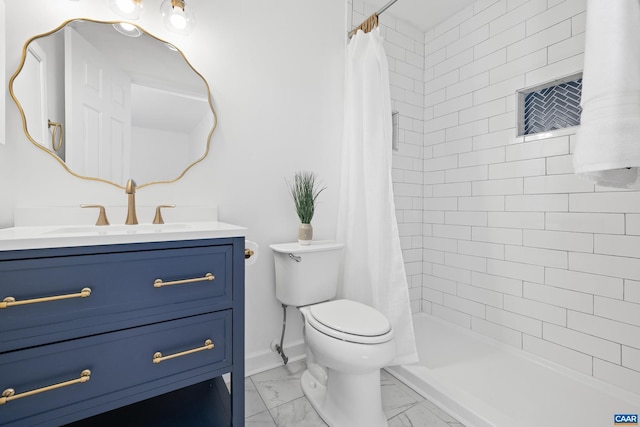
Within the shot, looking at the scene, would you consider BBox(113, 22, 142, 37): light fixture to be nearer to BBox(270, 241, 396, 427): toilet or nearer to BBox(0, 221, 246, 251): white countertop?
BBox(0, 221, 246, 251): white countertop

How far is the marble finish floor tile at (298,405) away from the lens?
1.33 meters

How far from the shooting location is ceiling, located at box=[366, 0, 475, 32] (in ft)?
7.14

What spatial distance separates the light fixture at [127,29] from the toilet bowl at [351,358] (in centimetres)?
160

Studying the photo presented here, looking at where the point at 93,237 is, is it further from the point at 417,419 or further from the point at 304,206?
the point at 417,419

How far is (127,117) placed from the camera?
54.5 inches

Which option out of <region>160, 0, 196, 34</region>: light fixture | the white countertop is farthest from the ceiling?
the white countertop

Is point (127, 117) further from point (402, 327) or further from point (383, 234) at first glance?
point (402, 327)

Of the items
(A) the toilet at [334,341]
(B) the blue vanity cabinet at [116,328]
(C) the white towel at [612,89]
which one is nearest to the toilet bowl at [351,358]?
(A) the toilet at [334,341]

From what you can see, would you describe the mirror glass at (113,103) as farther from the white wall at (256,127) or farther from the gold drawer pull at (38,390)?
the gold drawer pull at (38,390)

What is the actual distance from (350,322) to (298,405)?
56 centimetres

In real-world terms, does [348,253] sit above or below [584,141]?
below

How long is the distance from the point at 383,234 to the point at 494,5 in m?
1.86

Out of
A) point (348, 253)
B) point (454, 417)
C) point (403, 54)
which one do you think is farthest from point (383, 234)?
point (403, 54)

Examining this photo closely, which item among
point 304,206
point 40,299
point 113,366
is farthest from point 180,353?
point 304,206
